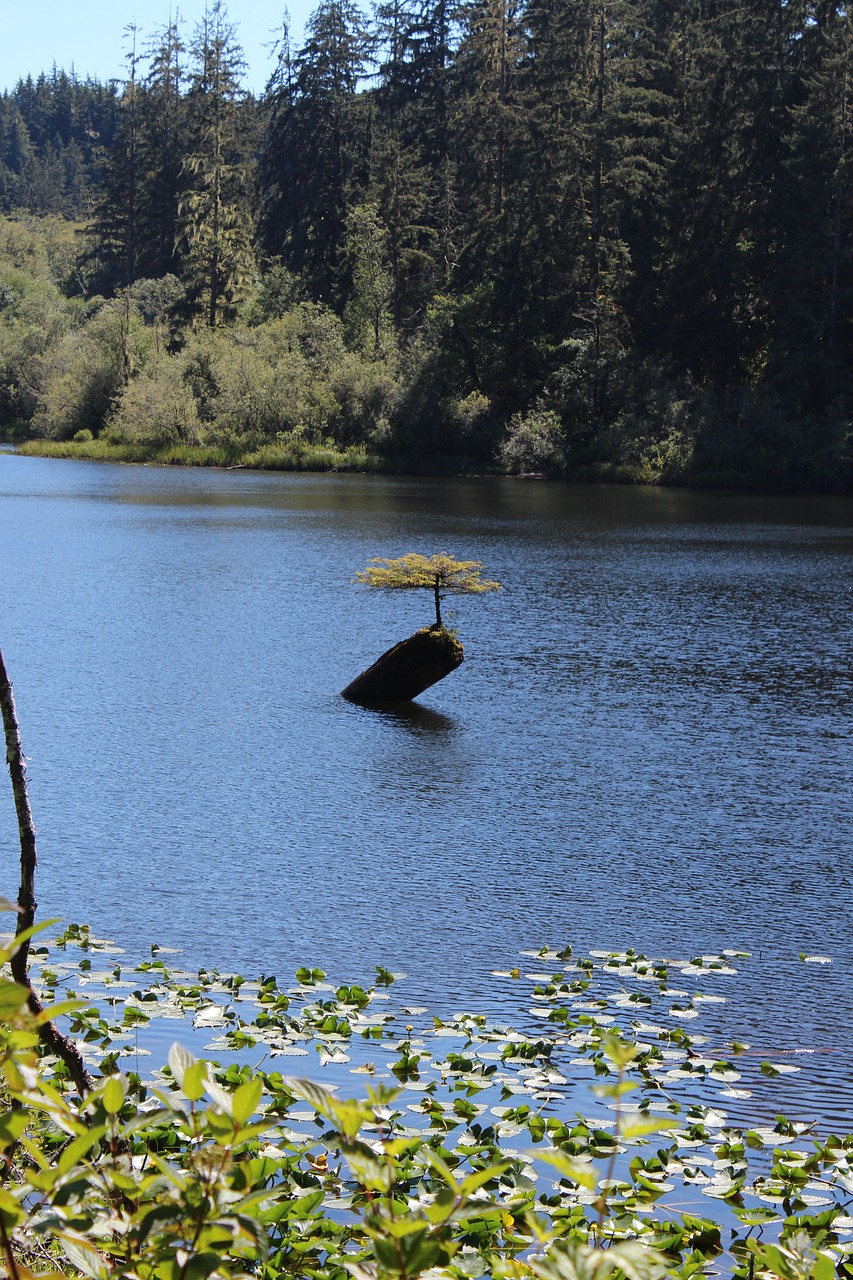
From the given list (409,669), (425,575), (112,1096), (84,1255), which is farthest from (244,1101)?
(425,575)

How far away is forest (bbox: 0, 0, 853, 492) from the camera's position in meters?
59.4

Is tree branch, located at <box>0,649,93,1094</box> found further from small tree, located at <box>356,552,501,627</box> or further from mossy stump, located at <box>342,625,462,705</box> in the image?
small tree, located at <box>356,552,501,627</box>

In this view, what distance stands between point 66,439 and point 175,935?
7149 centimetres

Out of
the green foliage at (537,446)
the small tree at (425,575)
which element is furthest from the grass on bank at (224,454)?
the small tree at (425,575)

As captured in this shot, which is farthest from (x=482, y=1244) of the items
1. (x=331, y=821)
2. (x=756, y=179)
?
(x=756, y=179)

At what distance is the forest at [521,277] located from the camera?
5938cm

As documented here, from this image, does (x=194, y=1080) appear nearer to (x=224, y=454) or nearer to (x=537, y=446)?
(x=537, y=446)

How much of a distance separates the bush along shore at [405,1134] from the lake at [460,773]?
1.67ft

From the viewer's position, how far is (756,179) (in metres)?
62.0

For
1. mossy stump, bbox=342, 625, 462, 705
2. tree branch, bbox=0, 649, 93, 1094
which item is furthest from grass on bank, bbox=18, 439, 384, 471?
tree branch, bbox=0, 649, 93, 1094

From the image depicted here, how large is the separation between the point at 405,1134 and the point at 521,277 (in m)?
62.3

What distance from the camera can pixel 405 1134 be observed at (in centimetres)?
608

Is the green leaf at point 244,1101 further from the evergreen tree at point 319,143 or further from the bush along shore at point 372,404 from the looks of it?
the evergreen tree at point 319,143

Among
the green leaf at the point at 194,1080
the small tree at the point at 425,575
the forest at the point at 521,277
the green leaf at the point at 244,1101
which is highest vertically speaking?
the forest at the point at 521,277
